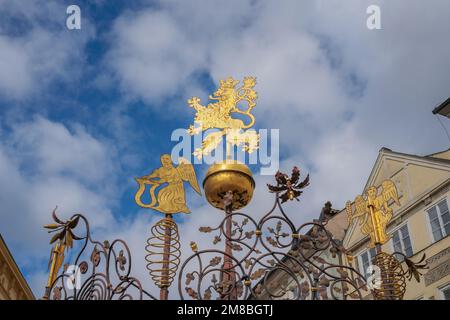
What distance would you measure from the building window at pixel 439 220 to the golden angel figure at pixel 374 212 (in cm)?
1440

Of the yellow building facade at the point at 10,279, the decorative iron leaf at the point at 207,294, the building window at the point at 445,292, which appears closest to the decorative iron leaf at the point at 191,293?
the decorative iron leaf at the point at 207,294

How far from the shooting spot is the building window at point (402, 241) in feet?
74.6

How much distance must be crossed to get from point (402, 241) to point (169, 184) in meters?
17.6

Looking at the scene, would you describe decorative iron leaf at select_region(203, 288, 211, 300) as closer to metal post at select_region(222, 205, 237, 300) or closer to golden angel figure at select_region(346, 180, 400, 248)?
metal post at select_region(222, 205, 237, 300)

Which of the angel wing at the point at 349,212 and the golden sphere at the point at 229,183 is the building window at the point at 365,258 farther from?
the golden sphere at the point at 229,183

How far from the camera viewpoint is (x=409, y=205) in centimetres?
2309

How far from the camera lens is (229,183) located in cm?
784

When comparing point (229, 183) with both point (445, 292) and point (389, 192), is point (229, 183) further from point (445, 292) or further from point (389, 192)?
point (445, 292)
